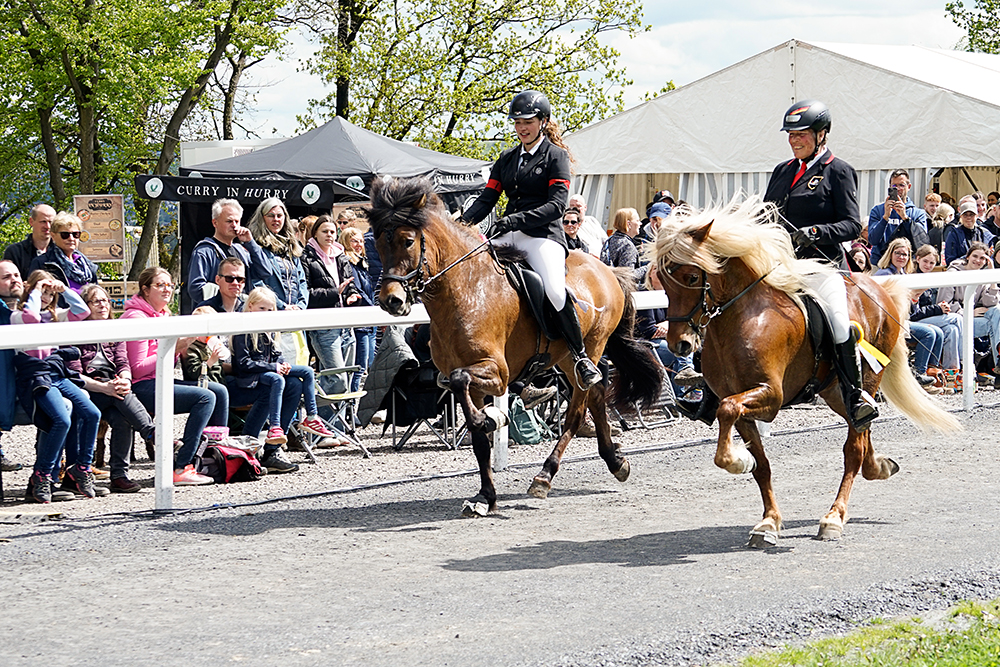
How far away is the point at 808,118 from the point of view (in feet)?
24.9

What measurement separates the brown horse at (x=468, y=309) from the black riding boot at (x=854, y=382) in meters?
1.94

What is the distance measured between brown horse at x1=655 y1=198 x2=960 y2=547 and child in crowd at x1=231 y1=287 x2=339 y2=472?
144 inches

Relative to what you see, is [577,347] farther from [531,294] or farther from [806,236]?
[806,236]

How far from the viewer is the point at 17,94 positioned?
3238 cm

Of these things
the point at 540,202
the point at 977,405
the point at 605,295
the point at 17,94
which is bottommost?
the point at 977,405

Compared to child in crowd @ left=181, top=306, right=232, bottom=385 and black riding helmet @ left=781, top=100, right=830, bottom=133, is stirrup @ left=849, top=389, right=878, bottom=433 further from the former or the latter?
child in crowd @ left=181, top=306, right=232, bottom=385

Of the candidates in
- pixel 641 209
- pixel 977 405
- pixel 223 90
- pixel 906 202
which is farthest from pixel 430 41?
pixel 977 405

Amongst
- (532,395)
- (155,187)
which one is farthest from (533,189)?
(155,187)

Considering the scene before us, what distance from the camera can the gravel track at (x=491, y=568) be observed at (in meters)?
5.03

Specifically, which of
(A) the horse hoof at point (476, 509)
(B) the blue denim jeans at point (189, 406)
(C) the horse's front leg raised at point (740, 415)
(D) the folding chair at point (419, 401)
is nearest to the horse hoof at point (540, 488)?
(A) the horse hoof at point (476, 509)

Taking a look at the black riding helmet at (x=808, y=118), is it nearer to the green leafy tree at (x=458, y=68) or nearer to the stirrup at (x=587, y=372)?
the stirrup at (x=587, y=372)

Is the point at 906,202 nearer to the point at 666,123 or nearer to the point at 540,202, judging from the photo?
the point at 666,123

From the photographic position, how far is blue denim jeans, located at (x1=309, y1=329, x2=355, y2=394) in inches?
432

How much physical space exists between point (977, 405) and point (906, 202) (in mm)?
6014
